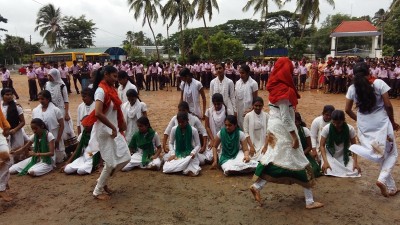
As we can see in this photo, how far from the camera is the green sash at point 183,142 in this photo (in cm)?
555

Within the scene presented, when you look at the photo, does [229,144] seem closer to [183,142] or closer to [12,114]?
[183,142]

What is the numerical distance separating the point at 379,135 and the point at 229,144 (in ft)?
7.01

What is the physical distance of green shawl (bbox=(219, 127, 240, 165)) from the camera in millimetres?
5465

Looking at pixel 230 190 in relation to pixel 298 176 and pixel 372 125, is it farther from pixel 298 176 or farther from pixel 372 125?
pixel 372 125

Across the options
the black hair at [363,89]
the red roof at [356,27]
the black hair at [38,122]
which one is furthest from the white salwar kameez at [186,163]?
the red roof at [356,27]

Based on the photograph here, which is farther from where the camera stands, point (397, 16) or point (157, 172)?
point (397, 16)

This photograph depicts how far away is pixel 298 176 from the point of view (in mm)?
3826

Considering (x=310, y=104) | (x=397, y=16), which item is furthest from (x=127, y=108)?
(x=397, y=16)

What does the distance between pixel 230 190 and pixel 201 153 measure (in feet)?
4.33

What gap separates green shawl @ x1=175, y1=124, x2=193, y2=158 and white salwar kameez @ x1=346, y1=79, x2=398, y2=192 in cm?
240

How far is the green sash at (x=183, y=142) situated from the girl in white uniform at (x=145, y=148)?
33 cm

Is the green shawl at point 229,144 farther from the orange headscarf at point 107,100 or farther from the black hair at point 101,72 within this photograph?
the black hair at point 101,72

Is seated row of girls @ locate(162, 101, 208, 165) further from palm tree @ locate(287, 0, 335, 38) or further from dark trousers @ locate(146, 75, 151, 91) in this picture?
palm tree @ locate(287, 0, 335, 38)

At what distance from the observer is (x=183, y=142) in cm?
562
